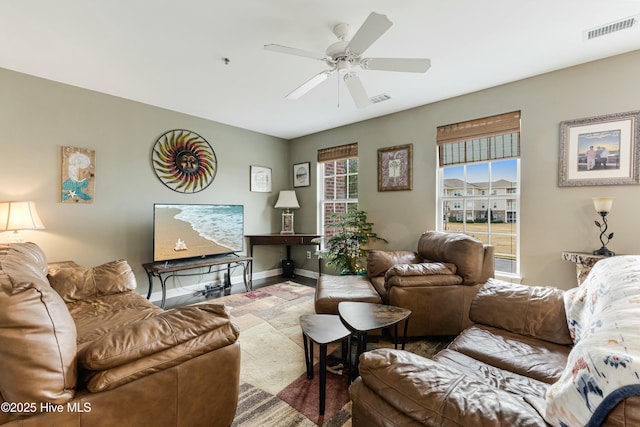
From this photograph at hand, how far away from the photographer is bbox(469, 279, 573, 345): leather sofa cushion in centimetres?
158

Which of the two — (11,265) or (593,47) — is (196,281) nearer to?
(11,265)

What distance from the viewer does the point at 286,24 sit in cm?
206

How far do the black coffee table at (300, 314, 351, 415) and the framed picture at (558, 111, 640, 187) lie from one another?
2716 millimetres

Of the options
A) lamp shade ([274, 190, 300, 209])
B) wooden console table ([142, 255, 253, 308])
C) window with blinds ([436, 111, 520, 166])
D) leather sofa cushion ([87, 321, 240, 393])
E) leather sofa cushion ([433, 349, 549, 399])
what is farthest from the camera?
lamp shade ([274, 190, 300, 209])

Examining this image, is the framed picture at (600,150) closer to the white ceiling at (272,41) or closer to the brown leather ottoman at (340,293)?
the white ceiling at (272,41)

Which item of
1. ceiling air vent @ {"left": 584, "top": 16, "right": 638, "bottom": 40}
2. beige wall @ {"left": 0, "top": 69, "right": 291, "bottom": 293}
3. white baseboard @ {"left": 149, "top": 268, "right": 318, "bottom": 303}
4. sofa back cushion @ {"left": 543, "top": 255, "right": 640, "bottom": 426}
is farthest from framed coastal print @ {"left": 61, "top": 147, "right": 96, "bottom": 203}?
ceiling air vent @ {"left": 584, "top": 16, "right": 638, "bottom": 40}

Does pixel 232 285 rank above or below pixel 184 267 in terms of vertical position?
below

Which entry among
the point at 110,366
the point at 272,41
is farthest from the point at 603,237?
the point at 110,366

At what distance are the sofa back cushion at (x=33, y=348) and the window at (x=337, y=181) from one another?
3.86m

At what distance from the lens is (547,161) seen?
2848mm

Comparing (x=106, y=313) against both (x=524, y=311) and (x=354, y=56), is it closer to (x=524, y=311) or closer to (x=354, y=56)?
(x=354, y=56)

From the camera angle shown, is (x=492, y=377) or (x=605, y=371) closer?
(x=605, y=371)

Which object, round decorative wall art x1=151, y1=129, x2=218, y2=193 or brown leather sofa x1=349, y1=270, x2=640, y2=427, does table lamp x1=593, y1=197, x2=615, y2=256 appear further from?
round decorative wall art x1=151, y1=129, x2=218, y2=193

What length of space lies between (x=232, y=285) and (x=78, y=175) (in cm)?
250
